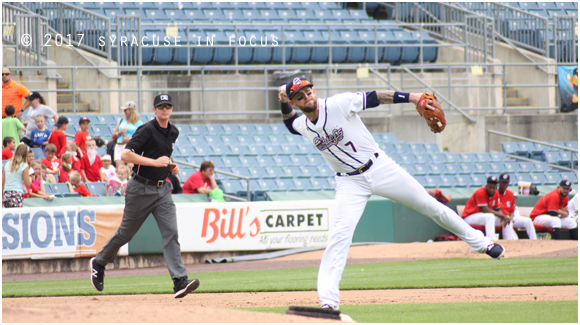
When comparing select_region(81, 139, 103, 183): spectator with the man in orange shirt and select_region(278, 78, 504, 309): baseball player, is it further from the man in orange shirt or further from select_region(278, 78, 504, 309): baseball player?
select_region(278, 78, 504, 309): baseball player

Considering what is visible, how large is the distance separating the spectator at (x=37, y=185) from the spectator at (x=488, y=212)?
7.49m

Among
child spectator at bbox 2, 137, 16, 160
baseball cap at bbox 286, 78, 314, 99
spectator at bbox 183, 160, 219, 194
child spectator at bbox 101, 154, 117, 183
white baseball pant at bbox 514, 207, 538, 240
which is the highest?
baseball cap at bbox 286, 78, 314, 99

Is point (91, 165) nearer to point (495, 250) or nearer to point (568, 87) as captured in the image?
point (495, 250)

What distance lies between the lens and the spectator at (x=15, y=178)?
10688mm

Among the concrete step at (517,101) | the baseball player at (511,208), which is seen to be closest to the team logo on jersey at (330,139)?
the baseball player at (511,208)

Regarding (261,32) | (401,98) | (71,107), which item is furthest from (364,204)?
(261,32)

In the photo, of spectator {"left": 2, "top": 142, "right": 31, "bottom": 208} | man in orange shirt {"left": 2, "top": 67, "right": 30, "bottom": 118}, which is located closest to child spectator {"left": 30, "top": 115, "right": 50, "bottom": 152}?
man in orange shirt {"left": 2, "top": 67, "right": 30, "bottom": 118}

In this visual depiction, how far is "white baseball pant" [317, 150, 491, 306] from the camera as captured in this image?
529 centimetres

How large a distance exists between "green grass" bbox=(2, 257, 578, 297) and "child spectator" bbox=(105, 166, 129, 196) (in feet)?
8.20

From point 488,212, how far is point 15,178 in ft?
27.0

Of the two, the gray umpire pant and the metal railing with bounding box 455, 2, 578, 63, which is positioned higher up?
the metal railing with bounding box 455, 2, 578, 63

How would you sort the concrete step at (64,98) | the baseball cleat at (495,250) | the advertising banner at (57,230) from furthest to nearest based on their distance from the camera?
the concrete step at (64,98) < the advertising banner at (57,230) < the baseball cleat at (495,250)

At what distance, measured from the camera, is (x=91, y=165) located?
42.2 ft

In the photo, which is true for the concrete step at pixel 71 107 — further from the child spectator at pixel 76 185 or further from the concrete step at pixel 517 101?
the concrete step at pixel 517 101
